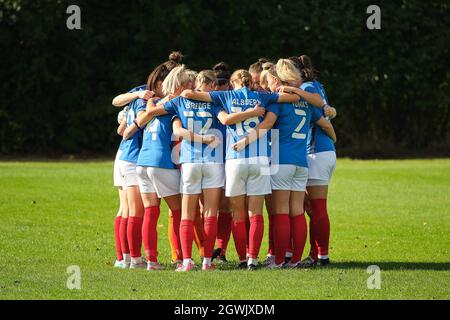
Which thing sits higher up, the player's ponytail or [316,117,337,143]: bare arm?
the player's ponytail

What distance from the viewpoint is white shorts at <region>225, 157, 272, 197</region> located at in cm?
1045

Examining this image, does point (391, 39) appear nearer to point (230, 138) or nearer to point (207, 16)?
point (207, 16)

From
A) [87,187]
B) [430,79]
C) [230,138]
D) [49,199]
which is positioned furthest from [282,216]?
[430,79]

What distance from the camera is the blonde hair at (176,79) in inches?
413

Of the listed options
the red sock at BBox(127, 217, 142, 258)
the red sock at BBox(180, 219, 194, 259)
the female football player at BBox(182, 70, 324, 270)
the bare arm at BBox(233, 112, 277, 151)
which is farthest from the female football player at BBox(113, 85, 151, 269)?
the bare arm at BBox(233, 112, 277, 151)

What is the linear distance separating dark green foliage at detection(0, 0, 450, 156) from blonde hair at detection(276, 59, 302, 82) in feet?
55.9

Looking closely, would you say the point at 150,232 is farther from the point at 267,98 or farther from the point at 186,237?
the point at 267,98

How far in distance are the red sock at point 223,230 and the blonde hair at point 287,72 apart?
177 cm

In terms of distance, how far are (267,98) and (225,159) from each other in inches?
29.3

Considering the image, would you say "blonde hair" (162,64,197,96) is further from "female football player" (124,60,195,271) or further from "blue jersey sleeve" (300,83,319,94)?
"blue jersey sleeve" (300,83,319,94)

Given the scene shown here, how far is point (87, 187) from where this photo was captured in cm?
1984

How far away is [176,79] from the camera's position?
34.4 ft

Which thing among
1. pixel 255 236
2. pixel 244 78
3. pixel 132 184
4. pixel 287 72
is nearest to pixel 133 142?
pixel 132 184

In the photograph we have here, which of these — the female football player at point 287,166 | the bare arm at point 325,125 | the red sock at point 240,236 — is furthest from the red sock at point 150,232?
the bare arm at point 325,125
